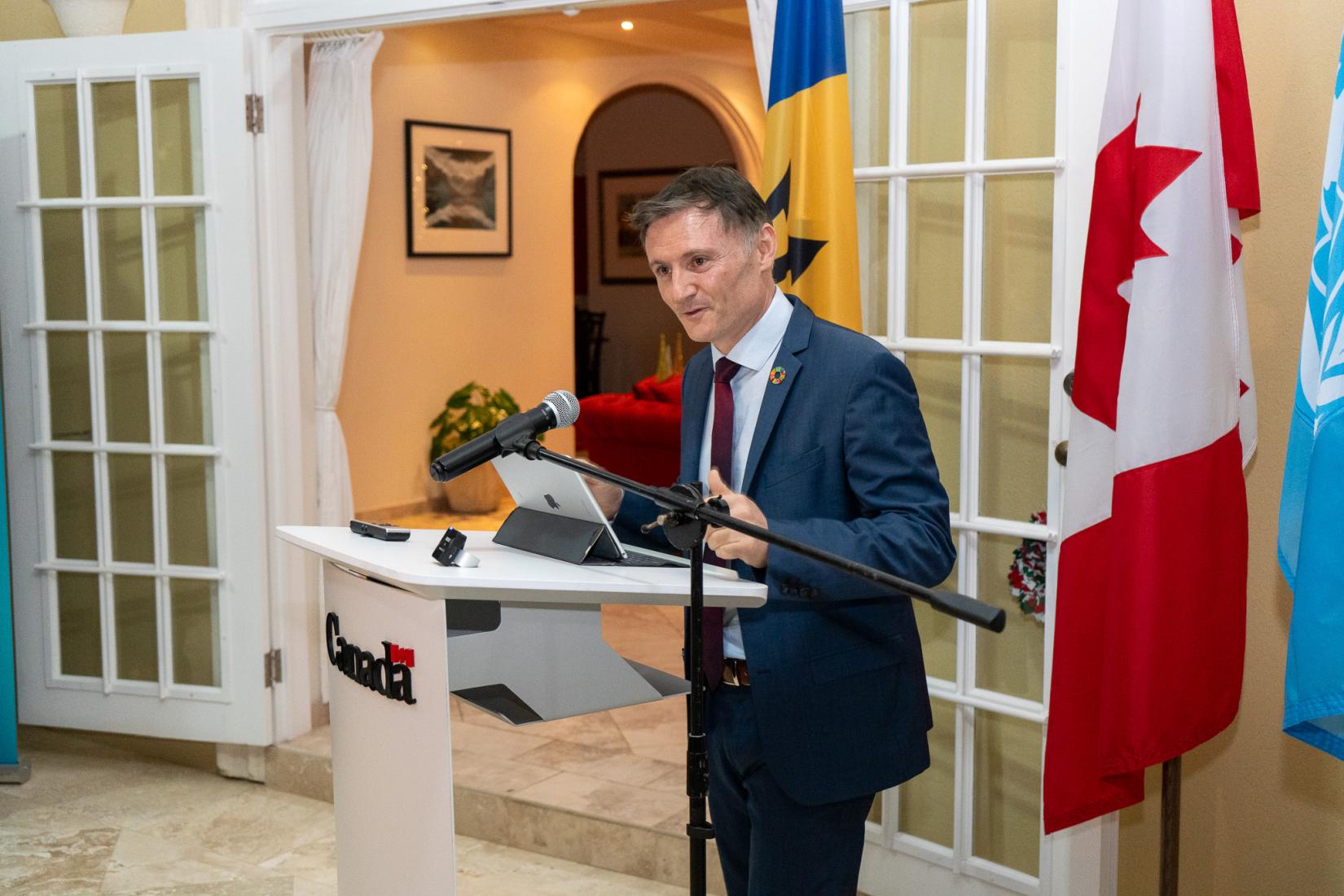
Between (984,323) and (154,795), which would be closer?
(984,323)

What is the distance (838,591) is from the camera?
1.80m

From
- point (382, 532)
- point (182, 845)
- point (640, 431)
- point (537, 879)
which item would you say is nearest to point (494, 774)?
point (537, 879)

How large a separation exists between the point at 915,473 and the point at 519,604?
691 millimetres

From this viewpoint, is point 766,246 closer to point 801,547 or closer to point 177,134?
point 801,547

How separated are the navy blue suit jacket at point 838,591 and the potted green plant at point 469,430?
18.0ft

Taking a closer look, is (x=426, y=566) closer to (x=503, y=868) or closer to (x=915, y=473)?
(x=915, y=473)

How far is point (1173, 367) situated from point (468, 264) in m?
5.79

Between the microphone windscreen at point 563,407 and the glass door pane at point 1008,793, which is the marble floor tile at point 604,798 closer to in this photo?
the glass door pane at point 1008,793

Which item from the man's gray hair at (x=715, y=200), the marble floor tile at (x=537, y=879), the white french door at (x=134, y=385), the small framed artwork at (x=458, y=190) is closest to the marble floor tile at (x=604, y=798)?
the marble floor tile at (x=537, y=879)

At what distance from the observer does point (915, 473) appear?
1.80m

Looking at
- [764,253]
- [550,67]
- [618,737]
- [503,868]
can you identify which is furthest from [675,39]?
[764,253]

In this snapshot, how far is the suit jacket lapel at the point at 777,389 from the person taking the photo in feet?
6.18

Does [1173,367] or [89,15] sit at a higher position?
[89,15]

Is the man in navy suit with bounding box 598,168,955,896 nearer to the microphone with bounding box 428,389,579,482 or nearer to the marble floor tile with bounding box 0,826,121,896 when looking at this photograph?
the microphone with bounding box 428,389,579,482
